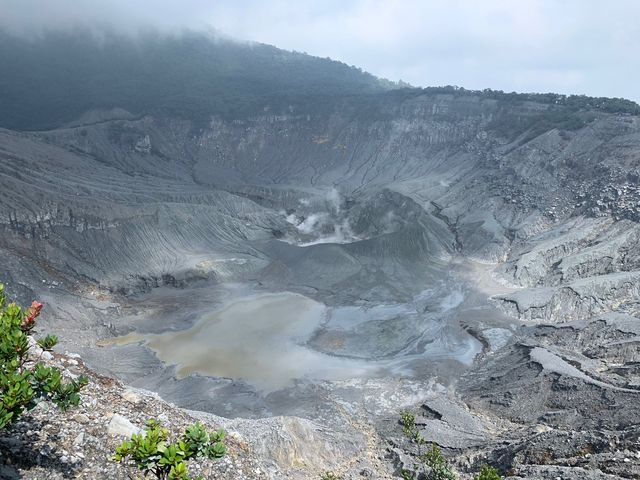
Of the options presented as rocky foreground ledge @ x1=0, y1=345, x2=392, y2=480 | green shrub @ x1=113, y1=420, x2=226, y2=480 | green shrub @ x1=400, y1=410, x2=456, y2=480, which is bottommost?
green shrub @ x1=400, y1=410, x2=456, y2=480

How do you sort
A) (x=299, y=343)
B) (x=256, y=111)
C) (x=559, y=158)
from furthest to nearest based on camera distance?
(x=256, y=111)
(x=559, y=158)
(x=299, y=343)

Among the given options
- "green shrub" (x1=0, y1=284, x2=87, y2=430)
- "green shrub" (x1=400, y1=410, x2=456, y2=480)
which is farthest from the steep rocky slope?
"green shrub" (x1=0, y1=284, x2=87, y2=430)

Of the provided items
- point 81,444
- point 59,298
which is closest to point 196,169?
point 59,298

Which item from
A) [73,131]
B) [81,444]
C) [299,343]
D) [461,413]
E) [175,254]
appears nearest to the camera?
[81,444]

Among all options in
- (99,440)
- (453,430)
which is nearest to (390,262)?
(453,430)

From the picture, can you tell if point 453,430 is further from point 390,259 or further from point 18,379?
point 390,259

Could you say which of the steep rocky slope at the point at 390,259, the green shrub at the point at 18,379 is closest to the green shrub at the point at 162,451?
the green shrub at the point at 18,379

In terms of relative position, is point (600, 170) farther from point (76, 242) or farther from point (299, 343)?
point (76, 242)

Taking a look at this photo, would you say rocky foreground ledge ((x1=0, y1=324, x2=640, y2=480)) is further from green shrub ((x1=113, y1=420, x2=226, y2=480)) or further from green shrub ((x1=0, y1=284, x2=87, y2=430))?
green shrub ((x1=113, y1=420, x2=226, y2=480))

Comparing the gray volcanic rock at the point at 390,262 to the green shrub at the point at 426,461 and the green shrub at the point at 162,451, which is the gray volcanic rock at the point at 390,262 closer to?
the green shrub at the point at 426,461
